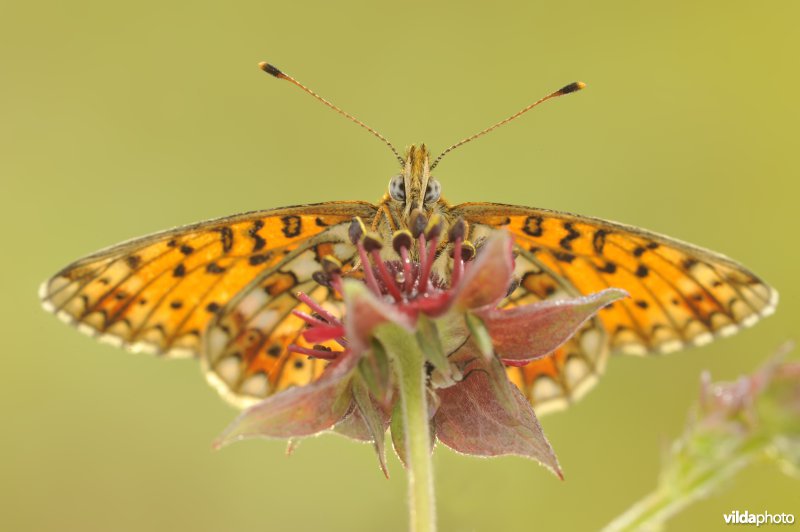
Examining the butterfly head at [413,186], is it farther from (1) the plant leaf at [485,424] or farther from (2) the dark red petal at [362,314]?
(2) the dark red petal at [362,314]

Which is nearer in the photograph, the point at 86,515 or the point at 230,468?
the point at 86,515

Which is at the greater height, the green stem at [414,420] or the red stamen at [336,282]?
the red stamen at [336,282]

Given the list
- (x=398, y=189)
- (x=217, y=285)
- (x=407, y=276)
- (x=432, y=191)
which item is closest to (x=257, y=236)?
(x=217, y=285)

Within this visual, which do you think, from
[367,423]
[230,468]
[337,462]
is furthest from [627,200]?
[367,423]

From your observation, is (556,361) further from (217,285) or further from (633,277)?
(217,285)

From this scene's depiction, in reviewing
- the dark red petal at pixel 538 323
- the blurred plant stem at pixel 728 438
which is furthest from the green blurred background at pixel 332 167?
the dark red petal at pixel 538 323

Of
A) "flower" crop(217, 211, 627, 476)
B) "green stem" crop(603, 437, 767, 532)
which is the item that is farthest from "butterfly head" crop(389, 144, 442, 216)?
"green stem" crop(603, 437, 767, 532)

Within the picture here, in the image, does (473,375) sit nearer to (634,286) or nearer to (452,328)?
(452,328)
